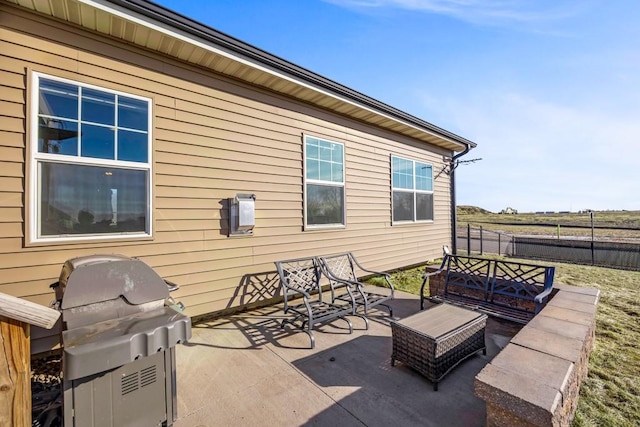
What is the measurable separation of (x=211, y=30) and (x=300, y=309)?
145 inches

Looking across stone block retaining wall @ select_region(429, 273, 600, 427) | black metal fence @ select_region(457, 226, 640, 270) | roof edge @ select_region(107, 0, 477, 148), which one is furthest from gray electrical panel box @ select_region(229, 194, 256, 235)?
black metal fence @ select_region(457, 226, 640, 270)

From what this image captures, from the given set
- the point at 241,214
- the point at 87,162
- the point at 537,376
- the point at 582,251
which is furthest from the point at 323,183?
the point at 582,251

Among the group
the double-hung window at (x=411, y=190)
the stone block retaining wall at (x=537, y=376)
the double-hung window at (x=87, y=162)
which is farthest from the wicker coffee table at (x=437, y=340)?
the double-hung window at (x=411, y=190)

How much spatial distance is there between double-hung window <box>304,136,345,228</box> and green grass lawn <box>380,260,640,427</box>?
203 cm

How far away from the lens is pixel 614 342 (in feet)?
10.2

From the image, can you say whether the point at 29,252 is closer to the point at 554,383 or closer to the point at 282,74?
the point at 282,74

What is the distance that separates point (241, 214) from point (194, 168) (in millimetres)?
857

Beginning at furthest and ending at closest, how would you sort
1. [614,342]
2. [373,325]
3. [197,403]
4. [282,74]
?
[282,74]
[373,325]
[614,342]
[197,403]

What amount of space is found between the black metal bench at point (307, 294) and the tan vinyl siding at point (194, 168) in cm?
36

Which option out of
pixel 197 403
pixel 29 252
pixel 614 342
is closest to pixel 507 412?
pixel 197 403

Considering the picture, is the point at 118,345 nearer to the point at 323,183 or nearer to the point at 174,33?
the point at 174,33

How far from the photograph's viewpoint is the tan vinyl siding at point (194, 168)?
8.50ft

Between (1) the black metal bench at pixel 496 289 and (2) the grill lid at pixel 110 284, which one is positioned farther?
(1) the black metal bench at pixel 496 289

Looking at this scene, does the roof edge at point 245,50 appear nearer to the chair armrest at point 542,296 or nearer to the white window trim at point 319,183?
the white window trim at point 319,183
